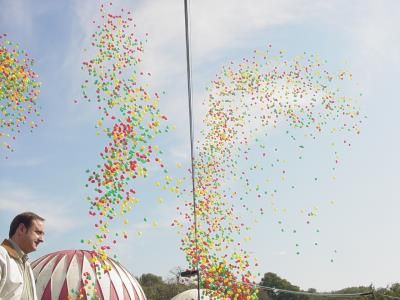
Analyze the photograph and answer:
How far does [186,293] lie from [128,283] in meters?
17.5

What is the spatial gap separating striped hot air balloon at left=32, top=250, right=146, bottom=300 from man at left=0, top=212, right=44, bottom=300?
20204 mm

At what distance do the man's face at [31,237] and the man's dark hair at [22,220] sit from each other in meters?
0.04

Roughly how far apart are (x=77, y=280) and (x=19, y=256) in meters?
21.5

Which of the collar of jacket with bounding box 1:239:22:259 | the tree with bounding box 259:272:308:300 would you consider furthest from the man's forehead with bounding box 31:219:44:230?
the tree with bounding box 259:272:308:300

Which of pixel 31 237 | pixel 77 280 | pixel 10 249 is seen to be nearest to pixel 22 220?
pixel 31 237

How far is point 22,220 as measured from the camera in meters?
5.18

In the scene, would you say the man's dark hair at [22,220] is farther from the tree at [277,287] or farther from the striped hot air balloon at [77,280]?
the tree at [277,287]

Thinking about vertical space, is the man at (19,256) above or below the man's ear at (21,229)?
below

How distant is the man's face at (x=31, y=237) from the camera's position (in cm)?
516

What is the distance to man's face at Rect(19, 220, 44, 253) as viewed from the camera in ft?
16.9

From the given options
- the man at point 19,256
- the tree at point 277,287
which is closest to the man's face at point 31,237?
the man at point 19,256

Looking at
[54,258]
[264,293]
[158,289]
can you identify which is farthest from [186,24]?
[264,293]

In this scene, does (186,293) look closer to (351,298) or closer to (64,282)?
(64,282)

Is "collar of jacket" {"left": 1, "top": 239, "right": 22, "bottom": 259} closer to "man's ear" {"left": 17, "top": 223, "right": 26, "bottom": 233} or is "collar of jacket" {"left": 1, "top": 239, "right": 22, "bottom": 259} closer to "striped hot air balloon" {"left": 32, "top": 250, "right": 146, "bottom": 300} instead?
"man's ear" {"left": 17, "top": 223, "right": 26, "bottom": 233}
